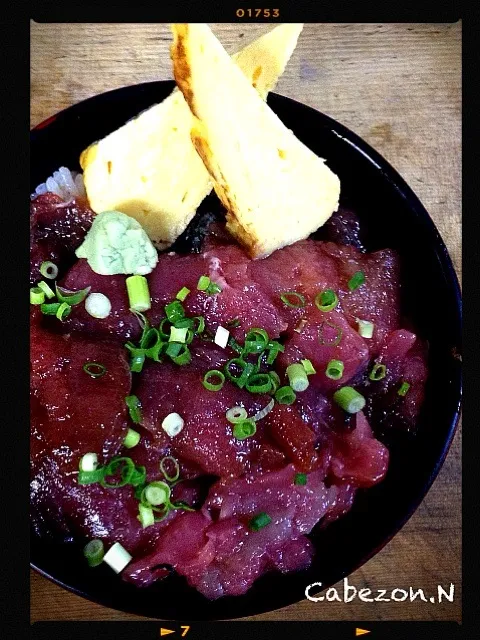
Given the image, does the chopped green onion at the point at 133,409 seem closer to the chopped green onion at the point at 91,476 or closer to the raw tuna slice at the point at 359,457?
the chopped green onion at the point at 91,476

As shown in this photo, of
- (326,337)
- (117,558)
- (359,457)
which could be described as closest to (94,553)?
(117,558)

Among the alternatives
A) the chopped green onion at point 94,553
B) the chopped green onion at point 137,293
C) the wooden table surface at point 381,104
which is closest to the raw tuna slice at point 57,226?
the chopped green onion at point 137,293

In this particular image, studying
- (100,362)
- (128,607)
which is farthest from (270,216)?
(128,607)

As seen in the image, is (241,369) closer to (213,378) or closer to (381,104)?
(213,378)

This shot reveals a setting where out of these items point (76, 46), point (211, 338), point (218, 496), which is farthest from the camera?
point (76, 46)

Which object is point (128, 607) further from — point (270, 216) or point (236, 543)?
point (270, 216)
